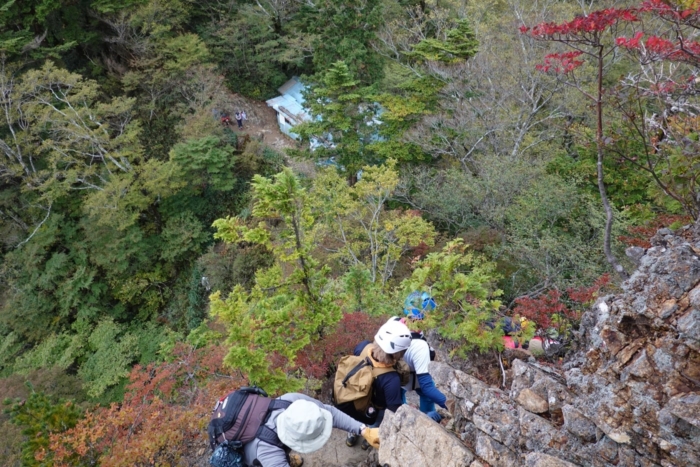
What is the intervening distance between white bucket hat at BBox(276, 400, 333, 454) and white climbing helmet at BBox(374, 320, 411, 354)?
3.07 ft

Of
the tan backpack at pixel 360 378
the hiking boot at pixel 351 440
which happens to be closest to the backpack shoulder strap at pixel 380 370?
the tan backpack at pixel 360 378

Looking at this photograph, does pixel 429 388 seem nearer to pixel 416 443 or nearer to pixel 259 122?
pixel 416 443

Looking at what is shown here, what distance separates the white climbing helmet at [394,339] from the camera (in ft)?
13.9

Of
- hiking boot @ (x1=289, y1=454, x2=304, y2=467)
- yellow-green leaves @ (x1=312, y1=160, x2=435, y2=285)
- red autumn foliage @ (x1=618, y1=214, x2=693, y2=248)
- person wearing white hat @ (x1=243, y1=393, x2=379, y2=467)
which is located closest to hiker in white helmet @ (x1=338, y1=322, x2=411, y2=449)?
person wearing white hat @ (x1=243, y1=393, x2=379, y2=467)

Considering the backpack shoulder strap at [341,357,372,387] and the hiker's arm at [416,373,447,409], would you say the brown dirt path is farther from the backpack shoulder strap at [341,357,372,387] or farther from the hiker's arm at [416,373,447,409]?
the hiker's arm at [416,373,447,409]

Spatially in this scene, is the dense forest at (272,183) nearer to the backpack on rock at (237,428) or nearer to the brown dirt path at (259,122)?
the brown dirt path at (259,122)

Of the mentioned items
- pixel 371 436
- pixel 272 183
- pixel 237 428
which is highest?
pixel 237 428

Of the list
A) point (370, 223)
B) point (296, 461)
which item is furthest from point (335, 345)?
point (370, 223)

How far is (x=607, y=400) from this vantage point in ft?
11.4

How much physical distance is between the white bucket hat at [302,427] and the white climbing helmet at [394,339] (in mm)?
937

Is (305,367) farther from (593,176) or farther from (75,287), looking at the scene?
(75,287)

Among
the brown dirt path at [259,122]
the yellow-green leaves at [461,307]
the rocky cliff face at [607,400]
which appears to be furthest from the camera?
the brown dirt path at [259,122]

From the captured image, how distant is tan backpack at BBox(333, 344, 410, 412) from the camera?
176 inches

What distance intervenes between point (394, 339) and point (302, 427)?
122 centimetres
